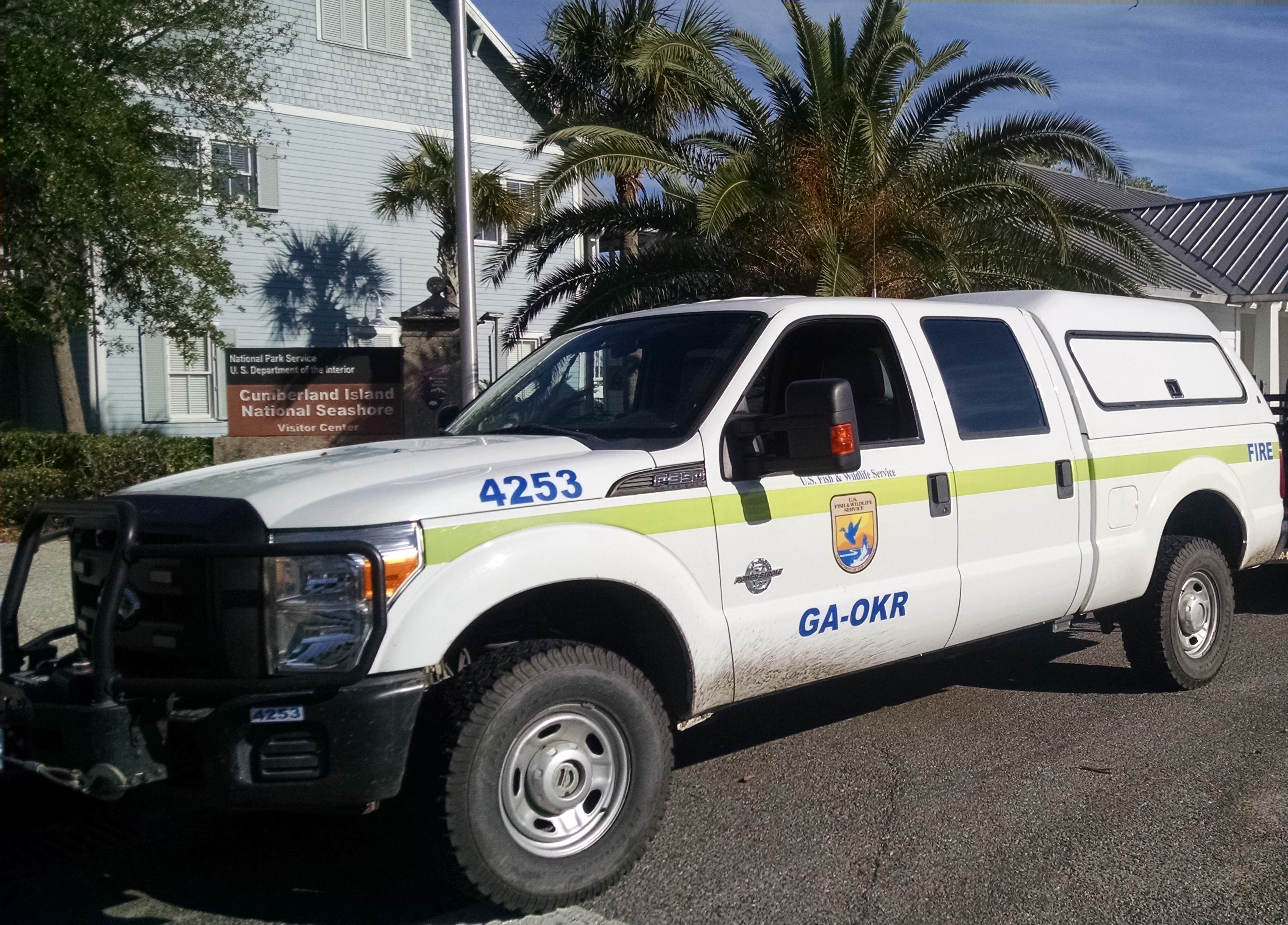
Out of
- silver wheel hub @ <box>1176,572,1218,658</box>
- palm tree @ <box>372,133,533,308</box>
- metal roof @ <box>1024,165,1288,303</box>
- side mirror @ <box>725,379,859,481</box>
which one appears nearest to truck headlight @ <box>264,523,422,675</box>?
side mirror @ <box>725,379,859,481</box>

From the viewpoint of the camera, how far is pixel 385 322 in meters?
22.0

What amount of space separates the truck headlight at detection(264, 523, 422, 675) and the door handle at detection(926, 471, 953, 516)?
95.8 inches

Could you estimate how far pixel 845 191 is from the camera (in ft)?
37.1

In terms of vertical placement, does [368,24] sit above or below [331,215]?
above

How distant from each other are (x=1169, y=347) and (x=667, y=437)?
142 inches

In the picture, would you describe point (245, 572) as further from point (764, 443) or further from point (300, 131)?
point (300, 131)

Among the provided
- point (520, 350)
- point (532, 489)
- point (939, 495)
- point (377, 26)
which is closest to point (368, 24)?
point (377, 26)

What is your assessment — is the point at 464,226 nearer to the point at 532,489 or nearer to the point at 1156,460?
the point at 1156,460

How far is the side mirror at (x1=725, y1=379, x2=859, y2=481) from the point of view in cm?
432

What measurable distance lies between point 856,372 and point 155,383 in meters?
16.7

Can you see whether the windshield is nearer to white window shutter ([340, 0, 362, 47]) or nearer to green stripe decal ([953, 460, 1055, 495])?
green stripe decal ([953, 460, 1055, 495])

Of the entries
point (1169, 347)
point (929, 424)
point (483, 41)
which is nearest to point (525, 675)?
point (929, 424)

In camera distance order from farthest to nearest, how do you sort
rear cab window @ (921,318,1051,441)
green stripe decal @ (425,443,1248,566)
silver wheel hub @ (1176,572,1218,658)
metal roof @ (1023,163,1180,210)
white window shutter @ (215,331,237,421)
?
metal roof @ (1023,163,1180,210)
white window shutter @ (215,331,237,421)
silver wheel hub @ (1176,572,1218,658)
rear cab window @ (921,318,1051,441)
green stripe decal @ (425,443,1248,566)

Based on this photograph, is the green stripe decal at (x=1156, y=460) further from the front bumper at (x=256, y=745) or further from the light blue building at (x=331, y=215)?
the light blue building at (x=331, y=215)
